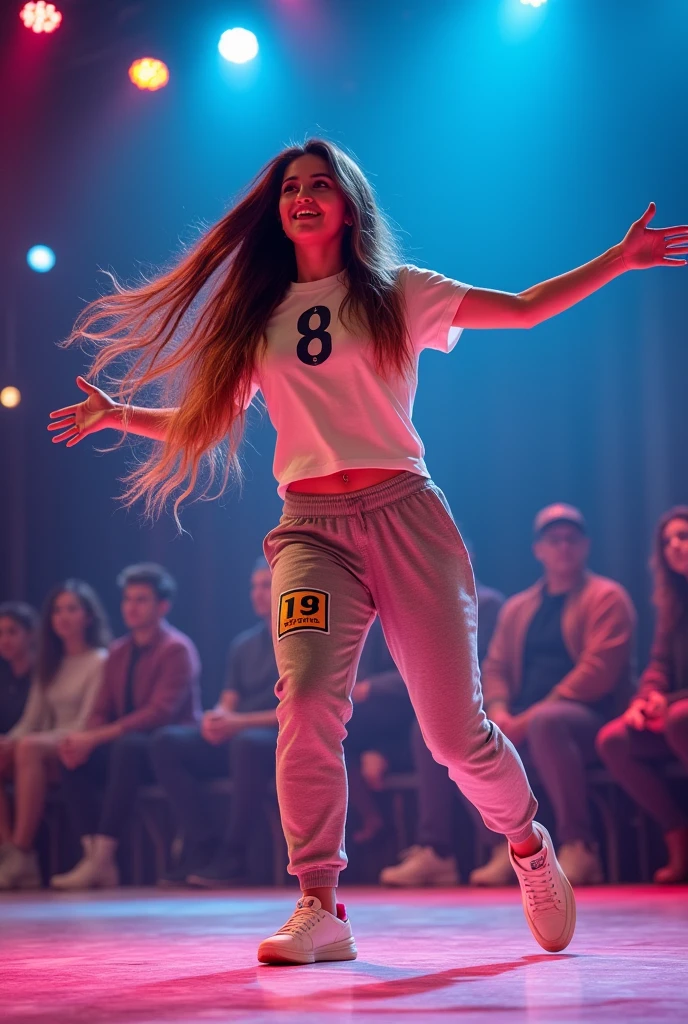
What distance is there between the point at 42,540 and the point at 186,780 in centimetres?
202

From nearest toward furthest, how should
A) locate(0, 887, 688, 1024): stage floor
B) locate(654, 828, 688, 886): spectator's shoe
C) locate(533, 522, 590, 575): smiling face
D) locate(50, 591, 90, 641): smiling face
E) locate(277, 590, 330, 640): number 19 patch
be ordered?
locate(0, 887, 688, 1024): stage floor, locate(277, 590, 330, 640): number 19 patch, locate(654, 828, 688, 886): spectator's shoe, locate(533, 522, 590, 575): smiling face, locate(50, 591, 90, 641): smiling face

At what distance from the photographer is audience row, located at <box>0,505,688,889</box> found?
438 cm

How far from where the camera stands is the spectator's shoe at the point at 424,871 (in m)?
4.57

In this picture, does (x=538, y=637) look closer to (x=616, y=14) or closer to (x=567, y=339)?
(x=567, y=339)

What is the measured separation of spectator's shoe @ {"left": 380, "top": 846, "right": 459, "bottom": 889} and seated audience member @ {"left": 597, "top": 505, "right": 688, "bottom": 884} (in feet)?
2.44

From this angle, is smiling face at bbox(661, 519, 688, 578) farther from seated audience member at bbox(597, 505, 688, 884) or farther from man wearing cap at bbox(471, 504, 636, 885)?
man wearing cap at bbox(471, 504, 636, 885)

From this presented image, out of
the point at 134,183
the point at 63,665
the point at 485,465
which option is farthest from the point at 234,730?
the point at 134,183

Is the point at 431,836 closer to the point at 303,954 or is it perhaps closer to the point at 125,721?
the point at 125,721

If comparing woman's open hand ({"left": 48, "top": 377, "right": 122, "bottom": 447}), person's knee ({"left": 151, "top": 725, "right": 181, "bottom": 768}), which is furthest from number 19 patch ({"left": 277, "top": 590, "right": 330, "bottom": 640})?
person's knee ({"left": 151, "top": 725, "right": 181, "bottom": 768})

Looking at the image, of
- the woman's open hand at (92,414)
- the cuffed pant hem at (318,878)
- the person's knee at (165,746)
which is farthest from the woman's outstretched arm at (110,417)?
the person's knee at (165,746)

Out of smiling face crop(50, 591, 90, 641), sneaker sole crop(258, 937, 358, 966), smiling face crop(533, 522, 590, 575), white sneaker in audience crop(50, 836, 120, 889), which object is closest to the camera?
sneaker sole crop(258, 937, 358, 966)

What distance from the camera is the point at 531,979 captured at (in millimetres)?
1748

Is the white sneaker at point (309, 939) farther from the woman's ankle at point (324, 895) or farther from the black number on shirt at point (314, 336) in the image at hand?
the black number on shirt at point (314, 336)

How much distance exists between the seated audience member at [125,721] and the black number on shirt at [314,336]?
330 centimetres
